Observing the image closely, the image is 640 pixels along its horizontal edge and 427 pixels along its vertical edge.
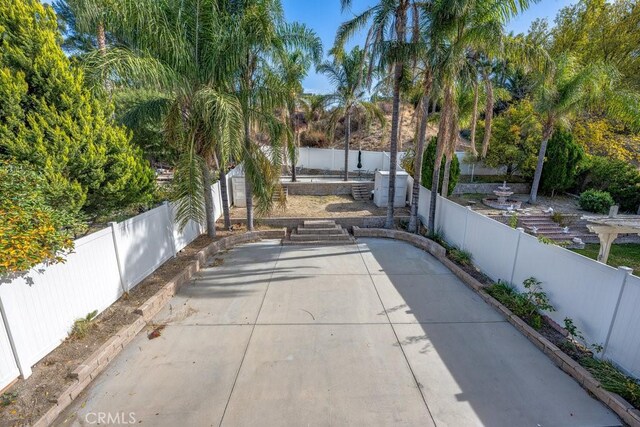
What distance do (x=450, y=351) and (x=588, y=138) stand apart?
17.6 m

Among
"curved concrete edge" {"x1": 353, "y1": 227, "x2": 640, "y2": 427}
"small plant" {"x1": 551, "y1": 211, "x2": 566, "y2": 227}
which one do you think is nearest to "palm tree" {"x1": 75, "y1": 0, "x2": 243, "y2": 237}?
"curved concrete edge" {"x1": 353, "y1": 227, "x2": 640, "y2": 427}

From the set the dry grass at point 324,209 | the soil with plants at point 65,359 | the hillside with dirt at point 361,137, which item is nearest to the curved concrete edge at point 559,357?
the dry grass at point 324,209

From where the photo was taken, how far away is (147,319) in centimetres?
538

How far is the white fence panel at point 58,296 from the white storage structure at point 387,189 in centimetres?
1047

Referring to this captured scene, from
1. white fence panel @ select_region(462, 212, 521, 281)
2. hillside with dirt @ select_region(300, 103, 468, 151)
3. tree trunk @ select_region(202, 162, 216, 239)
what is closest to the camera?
white fence panel @ select_region(462, 212, 521, 281)

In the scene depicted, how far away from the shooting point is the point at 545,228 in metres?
12.3

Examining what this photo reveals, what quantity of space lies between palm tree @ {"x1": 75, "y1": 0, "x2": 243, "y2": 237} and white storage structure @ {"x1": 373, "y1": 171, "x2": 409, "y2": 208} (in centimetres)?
791

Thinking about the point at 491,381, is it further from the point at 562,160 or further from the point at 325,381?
the point at 562,160

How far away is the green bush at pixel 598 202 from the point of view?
13469 mm

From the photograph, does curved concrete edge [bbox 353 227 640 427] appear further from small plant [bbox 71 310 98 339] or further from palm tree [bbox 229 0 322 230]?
small plant [bbox 71 310 98 339]

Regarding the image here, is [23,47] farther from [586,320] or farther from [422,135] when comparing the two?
[586,320]

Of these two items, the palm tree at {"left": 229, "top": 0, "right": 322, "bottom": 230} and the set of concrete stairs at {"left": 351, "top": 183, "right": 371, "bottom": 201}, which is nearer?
the palm tree at {"left": 229, "top": 0, "right": 322, "bottom": 230}

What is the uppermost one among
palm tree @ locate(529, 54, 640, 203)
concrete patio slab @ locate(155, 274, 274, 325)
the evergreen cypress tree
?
palm tree @ locate(529, 54, 640, 203)

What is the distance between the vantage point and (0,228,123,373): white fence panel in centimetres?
369
